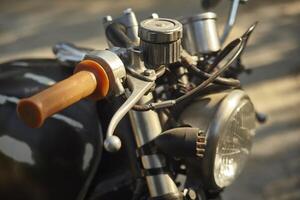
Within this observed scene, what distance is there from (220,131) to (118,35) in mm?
263

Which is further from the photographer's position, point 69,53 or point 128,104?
point 69,53

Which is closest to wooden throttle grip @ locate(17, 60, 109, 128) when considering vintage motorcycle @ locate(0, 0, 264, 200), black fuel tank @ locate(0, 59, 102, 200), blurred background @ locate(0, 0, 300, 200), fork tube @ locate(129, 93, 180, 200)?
vintage motorcycle @ locate(0, 0, 264, 200)

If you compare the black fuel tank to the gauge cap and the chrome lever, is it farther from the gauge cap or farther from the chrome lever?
the gauge cap

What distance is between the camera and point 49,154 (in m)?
1.01

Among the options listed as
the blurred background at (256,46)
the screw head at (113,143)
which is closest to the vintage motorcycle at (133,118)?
the screw head at (113,143)

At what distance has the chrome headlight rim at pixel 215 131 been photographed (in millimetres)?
803

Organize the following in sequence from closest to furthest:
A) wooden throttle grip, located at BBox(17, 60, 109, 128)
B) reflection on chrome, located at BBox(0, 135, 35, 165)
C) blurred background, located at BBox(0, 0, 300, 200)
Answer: wooden throttle grip, located at BBox(17, 60, 109, 128) → reflection on chrome, located at BBox(0, 135, 35, 165) → blurred background, located at BBox(0, 0, 300, 200)

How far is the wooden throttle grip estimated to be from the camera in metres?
0.59

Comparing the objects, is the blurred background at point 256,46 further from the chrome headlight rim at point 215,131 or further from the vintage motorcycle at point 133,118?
the chrome headlight rim at point 215,131

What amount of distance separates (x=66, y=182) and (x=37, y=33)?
6.35 feet

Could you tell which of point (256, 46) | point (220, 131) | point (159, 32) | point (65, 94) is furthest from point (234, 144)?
point (256, 46)

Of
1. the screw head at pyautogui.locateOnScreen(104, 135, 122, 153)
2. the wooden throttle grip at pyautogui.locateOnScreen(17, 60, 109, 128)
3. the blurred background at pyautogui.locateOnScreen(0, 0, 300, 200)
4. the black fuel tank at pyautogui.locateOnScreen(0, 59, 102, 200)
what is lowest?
the blurred background at pyautogui.locateOnScreen(0, 0, 300, 200)

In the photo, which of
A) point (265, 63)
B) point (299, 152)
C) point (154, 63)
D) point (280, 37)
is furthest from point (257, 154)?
point (154, 63)

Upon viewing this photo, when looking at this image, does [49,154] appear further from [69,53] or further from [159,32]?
[159,32]
